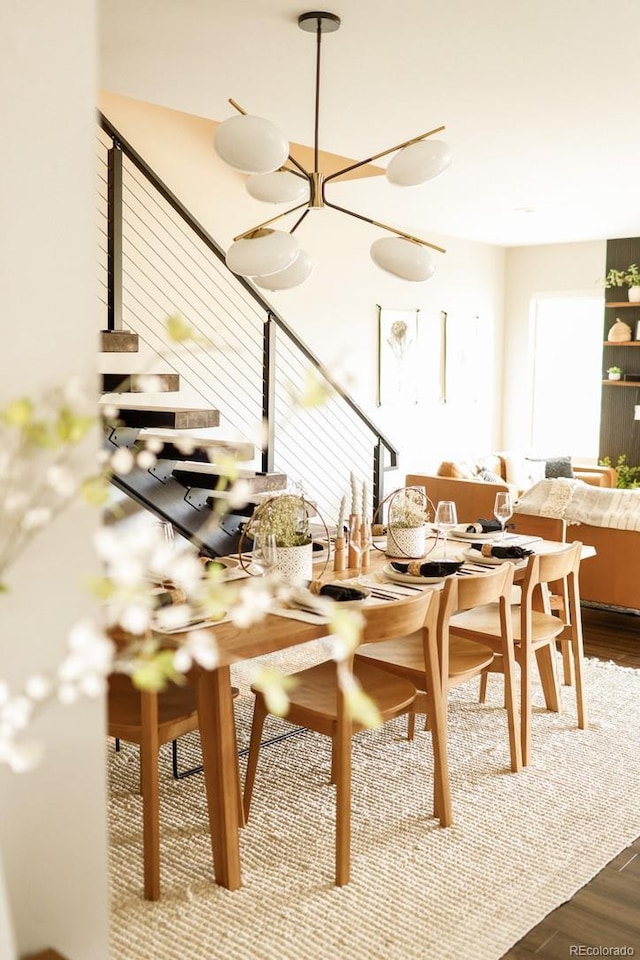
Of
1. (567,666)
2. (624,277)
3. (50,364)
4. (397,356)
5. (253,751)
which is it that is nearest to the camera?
(50,364)

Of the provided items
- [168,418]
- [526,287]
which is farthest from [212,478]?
[526,287]

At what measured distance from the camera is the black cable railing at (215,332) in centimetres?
605

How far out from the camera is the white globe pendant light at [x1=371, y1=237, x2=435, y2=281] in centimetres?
353

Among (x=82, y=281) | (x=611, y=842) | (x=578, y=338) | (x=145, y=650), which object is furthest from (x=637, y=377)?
(x=145, y=650)

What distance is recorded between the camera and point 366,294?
8375 millimetres

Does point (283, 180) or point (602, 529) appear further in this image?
point (602, 529)

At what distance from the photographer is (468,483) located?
6941mm

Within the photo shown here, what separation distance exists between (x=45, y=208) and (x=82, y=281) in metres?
0.13

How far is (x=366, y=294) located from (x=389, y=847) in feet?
→ 20.0

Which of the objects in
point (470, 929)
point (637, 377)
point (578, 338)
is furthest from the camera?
point (578, 338)

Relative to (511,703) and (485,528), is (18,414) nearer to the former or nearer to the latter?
(511,703)

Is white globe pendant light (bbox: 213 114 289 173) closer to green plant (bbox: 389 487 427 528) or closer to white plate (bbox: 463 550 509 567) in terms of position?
green plant (bbox: 389 487 427 528)

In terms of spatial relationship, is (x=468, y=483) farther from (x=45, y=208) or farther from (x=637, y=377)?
(x=45, y=208)

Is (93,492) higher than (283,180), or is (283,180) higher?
(283,180)
